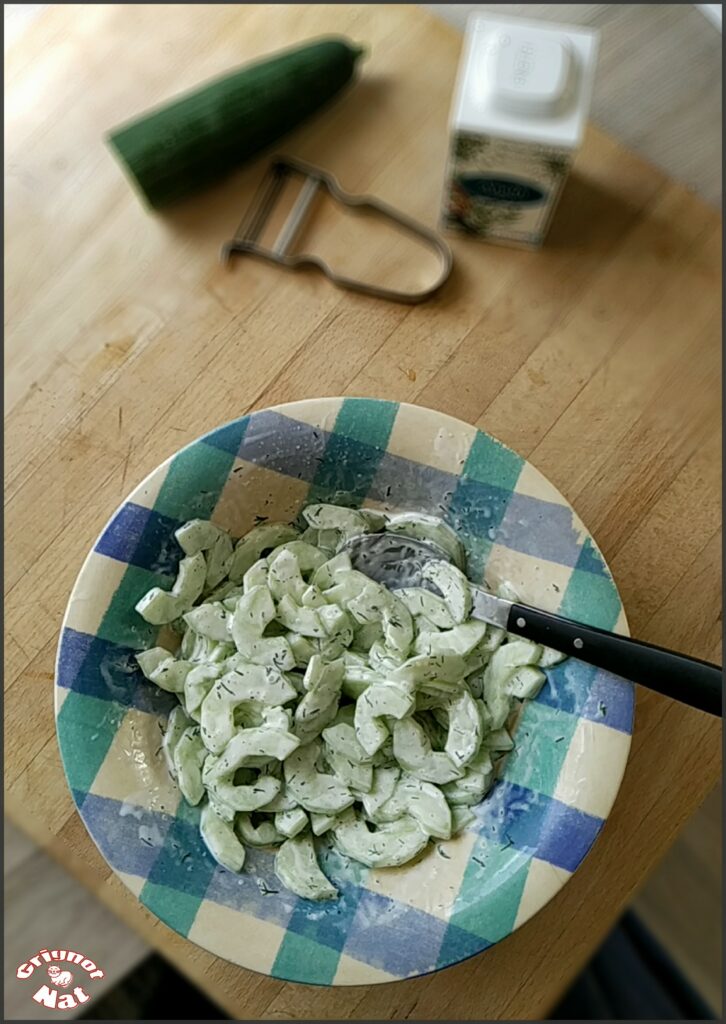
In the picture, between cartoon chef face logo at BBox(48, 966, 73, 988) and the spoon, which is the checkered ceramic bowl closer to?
the spoon

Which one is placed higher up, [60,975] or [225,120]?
[225,120]

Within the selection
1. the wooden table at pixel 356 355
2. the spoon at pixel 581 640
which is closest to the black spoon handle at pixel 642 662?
the spoon at pixel 581 640

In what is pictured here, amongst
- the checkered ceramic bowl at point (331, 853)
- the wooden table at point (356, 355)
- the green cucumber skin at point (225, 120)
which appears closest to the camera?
the checkered ceramic bowl at point (331, 853)

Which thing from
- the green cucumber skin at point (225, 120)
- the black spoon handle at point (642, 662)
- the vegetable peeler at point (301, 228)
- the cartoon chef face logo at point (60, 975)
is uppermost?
the green cucumber skin at point (225, 120)

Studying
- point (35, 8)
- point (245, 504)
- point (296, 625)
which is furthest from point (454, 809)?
point (35, 8)

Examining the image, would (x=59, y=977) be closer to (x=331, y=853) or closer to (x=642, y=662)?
(x=331, y=853)

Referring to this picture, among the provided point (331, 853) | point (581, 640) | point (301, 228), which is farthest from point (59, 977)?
point (301, 228)

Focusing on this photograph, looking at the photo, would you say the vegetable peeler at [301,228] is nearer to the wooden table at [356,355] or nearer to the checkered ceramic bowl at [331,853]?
the wooden table at [356,355]

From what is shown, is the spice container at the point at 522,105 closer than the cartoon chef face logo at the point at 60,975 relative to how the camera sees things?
Yes
